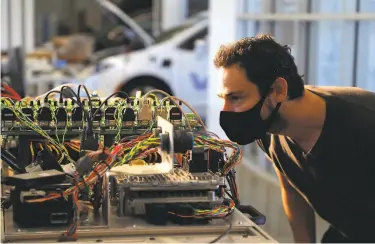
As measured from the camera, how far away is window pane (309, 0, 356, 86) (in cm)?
449

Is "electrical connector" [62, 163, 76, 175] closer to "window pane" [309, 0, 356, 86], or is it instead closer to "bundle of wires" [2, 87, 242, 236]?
"bundle of wires" [2, 87, 242, 236]

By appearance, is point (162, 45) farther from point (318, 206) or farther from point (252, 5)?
point (318, 206)

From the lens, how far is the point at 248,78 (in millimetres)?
2135

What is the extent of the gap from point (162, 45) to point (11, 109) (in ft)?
23.3

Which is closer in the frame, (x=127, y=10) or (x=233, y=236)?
(x=233, y=236)

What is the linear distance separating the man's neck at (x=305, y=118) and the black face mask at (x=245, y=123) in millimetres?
74

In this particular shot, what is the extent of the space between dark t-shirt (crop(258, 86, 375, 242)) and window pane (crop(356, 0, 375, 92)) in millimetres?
1821

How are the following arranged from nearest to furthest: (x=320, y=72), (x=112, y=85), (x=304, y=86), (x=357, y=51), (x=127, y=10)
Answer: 1. (x=304, y=86)
2. (x=357, y=51)
3. (x=320, y=72)
4. (x=112, y=85)
5. (x=127, y=10)

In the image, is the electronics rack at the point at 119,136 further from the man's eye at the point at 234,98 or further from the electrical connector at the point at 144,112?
the man's eye at the point at 234,98

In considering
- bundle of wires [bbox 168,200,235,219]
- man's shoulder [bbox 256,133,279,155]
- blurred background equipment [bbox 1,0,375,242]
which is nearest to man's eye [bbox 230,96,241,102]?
blurred background equipment [bbox 1,0,375,242]

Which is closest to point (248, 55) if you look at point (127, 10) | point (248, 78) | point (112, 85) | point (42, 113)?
point (248, 78)

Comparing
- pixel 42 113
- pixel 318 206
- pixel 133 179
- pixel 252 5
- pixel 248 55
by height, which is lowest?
pixel 318 206

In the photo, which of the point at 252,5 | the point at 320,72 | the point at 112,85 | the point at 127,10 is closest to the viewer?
the point at 320,72

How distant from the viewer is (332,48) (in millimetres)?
4727
